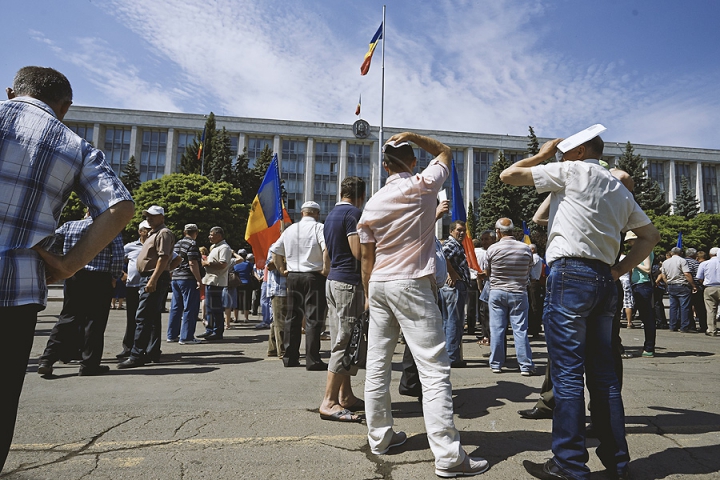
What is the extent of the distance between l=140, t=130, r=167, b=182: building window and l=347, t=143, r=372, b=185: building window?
25493 millimetres

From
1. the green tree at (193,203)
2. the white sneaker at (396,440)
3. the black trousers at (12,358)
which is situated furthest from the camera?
the green tree at (193,203)

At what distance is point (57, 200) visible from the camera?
2.17 m

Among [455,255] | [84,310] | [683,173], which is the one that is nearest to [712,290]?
[455,255]

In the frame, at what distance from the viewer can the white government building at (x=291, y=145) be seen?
208ft

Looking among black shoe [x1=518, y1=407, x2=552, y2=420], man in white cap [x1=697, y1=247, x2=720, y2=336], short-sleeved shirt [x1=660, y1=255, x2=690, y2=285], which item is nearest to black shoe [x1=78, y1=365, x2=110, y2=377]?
black shoe [x1=518, y1=407, x2=552, y2=420]

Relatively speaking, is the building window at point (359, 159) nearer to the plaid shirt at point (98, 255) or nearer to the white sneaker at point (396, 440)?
the plaid shirt at point (98, 255)

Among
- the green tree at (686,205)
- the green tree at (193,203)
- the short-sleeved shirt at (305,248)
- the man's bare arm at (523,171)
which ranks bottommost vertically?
the short-sleeved shirt at (305,248)

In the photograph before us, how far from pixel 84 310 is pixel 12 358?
4.42m

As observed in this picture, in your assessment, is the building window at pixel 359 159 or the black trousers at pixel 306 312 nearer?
the black trousers at pixel 306 312

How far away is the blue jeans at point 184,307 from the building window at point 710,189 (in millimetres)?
84549

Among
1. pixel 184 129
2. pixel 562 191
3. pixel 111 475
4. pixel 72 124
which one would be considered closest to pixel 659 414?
pixel 562 191

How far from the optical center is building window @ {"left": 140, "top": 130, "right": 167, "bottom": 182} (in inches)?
2564

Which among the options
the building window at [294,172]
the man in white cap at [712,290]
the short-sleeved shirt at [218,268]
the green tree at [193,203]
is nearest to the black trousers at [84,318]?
the short-sleeved shirt at [218,268]

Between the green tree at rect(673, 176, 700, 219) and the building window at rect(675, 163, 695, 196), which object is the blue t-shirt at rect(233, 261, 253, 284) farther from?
the building window at rect(675, 163, 695, 196)
